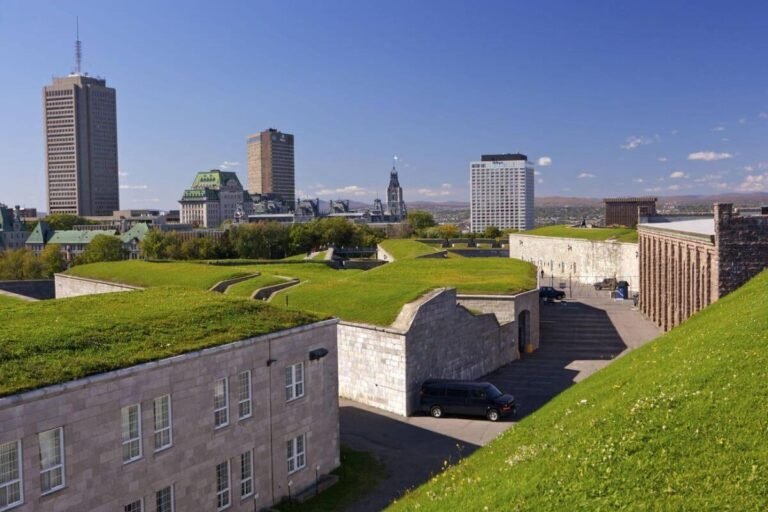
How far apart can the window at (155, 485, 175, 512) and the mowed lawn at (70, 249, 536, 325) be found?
10334 mm

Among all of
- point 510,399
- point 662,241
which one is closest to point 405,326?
point 510,399

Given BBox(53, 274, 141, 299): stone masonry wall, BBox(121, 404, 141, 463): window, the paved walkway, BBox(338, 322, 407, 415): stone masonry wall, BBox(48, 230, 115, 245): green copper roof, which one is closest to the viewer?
BBox(121, 404, 141, 463): window

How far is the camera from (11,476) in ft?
44.5

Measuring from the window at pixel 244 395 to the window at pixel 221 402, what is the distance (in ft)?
1.26

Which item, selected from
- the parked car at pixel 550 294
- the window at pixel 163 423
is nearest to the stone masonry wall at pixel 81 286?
the window at pixel 163 423

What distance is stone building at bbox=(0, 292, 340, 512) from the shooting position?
45.9 ft

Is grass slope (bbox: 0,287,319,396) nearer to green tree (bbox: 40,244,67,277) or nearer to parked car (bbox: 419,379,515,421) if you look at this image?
parked car (bbox: 419,379,515,421)

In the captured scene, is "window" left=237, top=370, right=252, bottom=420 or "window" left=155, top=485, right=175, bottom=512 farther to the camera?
"window" left=237, top=370, right=252, bottom=420

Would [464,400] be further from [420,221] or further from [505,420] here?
[420,221]

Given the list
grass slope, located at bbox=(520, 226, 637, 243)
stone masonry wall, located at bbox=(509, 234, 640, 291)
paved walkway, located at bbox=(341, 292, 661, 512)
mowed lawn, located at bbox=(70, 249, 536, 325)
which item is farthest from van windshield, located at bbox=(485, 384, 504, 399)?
grass slope, located at bbox=(520, 226, 637, 243)

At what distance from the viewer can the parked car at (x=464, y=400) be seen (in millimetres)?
27812

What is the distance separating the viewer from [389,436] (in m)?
26.3

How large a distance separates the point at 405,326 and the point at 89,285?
33505mm

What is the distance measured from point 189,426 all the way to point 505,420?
14.5 m
